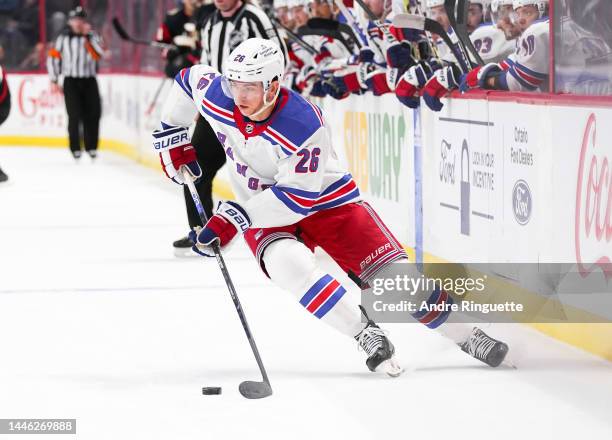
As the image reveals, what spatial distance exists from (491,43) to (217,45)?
182cm

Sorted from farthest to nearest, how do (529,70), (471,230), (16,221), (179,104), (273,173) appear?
(16,221), (471,230), (529,70), (179,104), (273,173)

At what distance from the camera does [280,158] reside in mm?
3744

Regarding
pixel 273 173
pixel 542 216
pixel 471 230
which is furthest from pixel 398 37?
pixel 273 173

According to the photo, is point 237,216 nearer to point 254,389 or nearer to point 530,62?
point 254,389

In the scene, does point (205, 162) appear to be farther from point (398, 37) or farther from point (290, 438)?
point (290, 438)

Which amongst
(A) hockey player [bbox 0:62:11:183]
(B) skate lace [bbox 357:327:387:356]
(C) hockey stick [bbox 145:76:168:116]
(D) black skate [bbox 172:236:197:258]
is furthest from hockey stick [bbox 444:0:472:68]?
(C) hockey stick [bbox 145:76:168:116]

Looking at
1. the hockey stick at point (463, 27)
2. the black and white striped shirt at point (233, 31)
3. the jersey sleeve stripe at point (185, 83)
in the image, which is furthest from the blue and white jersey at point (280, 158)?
the black and white striped shirt at point (233, 31)

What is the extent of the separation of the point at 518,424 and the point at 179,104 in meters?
1.65

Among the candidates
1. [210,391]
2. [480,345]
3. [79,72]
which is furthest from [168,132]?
[79,72]

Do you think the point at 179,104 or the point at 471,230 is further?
the point at 471,230

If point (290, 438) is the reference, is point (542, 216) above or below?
above

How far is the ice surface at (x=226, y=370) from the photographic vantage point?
319 centimetres

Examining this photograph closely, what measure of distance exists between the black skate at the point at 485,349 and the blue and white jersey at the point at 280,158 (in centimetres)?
55

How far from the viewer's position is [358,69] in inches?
246
